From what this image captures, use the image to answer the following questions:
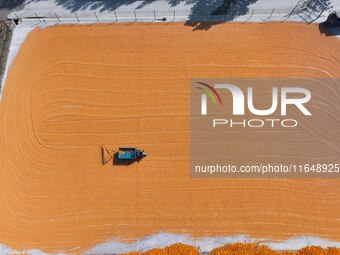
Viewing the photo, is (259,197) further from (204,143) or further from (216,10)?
(216,10)

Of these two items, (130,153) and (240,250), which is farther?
(130,153)

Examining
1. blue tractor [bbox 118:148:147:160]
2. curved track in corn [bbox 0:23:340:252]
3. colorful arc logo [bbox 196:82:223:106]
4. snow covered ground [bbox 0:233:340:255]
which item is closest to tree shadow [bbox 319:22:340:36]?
curved track in corn [bbox 0:23:340:252]

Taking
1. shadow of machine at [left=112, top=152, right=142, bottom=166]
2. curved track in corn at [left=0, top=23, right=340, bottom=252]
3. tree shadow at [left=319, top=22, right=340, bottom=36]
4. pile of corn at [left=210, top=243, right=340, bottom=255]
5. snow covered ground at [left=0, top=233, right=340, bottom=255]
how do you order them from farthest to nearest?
tree shadow at [left=319, top=22, right=340, bottom=36], shadow of machine at [left=112, top=152, right=142, bottom=166], curved track in corn at [left=0, top=23, right=340, bottom=252], snow covered ground at [left=0, top=233, right=340, bottom=255], pile of corn at [left=210, top=243, right=340, bottom=255]

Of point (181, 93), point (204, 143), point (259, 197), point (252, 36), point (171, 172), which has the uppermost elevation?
point (252, 36)

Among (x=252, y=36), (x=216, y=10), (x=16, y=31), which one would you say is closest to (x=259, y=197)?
(x=252, y=36)

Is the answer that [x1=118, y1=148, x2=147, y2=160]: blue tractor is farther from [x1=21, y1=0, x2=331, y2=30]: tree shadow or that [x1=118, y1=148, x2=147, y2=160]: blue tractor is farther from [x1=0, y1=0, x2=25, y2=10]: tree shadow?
[x1=0, y1=0, x2=25, y2=10]: tree shadow

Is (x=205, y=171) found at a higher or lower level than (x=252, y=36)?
lower

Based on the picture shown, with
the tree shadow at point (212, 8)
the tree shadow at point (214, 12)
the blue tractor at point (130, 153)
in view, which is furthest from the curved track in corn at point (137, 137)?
the tree shadow at point (212, 8)

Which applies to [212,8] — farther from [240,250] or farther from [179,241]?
[240,250]

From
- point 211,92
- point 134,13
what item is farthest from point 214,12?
point 211,92
